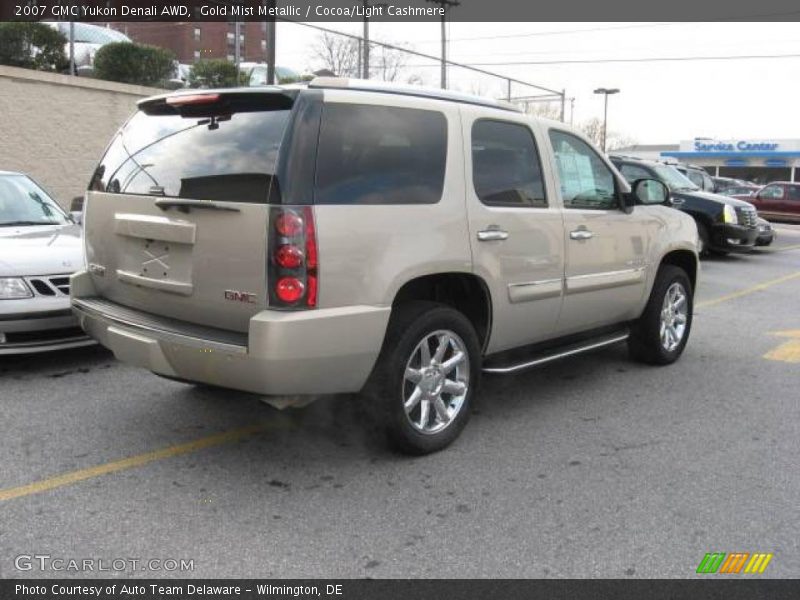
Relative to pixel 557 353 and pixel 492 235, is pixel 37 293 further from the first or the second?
pixel 557 353

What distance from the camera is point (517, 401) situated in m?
5.21

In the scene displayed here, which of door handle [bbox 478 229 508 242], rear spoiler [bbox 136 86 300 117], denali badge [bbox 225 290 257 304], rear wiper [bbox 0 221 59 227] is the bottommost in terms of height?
denali badge [bbox 225 290 257 304]

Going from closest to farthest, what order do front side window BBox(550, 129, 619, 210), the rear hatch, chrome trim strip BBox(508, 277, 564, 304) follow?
the rear hatch < chrome trim strip BBox(508, 277, 564, 304) < front side window BBox(550, 129, 619, 210)

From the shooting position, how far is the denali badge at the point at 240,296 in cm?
347

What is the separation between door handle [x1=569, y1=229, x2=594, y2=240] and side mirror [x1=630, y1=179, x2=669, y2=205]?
0.73 meters

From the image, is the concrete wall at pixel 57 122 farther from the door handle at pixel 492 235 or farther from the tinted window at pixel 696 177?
the tinted window at pixel 696 177

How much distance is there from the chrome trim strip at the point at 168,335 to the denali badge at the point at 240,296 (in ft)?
0.70

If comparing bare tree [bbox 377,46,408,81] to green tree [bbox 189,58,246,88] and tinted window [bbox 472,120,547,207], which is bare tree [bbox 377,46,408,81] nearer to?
green tree [bbox 189,58,246,88]

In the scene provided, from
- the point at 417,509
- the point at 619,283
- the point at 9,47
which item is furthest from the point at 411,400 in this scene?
the point at 9,47

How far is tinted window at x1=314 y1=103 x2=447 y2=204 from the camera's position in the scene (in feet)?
11.7

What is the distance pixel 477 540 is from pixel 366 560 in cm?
51

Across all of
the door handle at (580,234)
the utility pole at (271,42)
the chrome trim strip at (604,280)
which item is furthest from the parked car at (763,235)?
the door handle at (580,234)

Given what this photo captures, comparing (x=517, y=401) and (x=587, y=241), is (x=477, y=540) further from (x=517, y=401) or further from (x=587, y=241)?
(x=587, y=241)

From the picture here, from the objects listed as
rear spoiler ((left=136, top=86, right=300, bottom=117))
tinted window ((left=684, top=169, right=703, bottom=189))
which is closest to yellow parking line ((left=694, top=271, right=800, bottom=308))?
tinted window ((left=684, top=169, right=703, bottom=189))
